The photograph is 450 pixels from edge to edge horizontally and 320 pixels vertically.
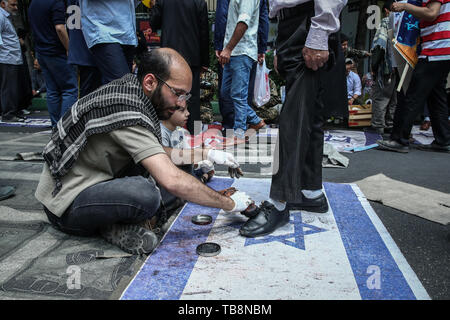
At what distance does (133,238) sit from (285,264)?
756mm

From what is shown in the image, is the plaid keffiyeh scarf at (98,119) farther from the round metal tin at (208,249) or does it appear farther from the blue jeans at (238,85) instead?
the blue jeans at (238,85)

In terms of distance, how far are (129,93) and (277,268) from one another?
106 cm

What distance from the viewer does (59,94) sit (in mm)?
4234

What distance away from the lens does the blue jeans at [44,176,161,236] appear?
173 cm

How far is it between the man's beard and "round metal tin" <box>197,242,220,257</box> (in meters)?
0.70

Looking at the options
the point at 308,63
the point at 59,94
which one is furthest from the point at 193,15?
the point at 308,63

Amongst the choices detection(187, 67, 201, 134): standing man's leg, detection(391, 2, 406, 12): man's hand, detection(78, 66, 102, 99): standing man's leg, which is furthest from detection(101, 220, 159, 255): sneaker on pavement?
detection(391, 2, 406, 12): man's hand

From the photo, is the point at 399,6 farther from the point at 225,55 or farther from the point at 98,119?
the point at 98,119

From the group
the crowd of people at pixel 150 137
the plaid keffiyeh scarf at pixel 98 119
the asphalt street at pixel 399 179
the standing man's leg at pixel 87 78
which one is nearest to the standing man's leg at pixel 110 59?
the crowd of people at pixel 150 137

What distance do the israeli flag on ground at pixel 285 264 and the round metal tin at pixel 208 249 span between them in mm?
25

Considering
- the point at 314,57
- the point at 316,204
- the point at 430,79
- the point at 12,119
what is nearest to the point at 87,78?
the point at 314,57

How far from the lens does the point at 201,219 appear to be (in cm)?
218

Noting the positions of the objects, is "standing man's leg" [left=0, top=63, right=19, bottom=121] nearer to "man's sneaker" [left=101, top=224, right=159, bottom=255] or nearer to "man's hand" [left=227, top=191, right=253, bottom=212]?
"man's sneaker" [left=101, top=224, right=159, bottom=255]

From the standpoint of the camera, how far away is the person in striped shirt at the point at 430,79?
3748mm
